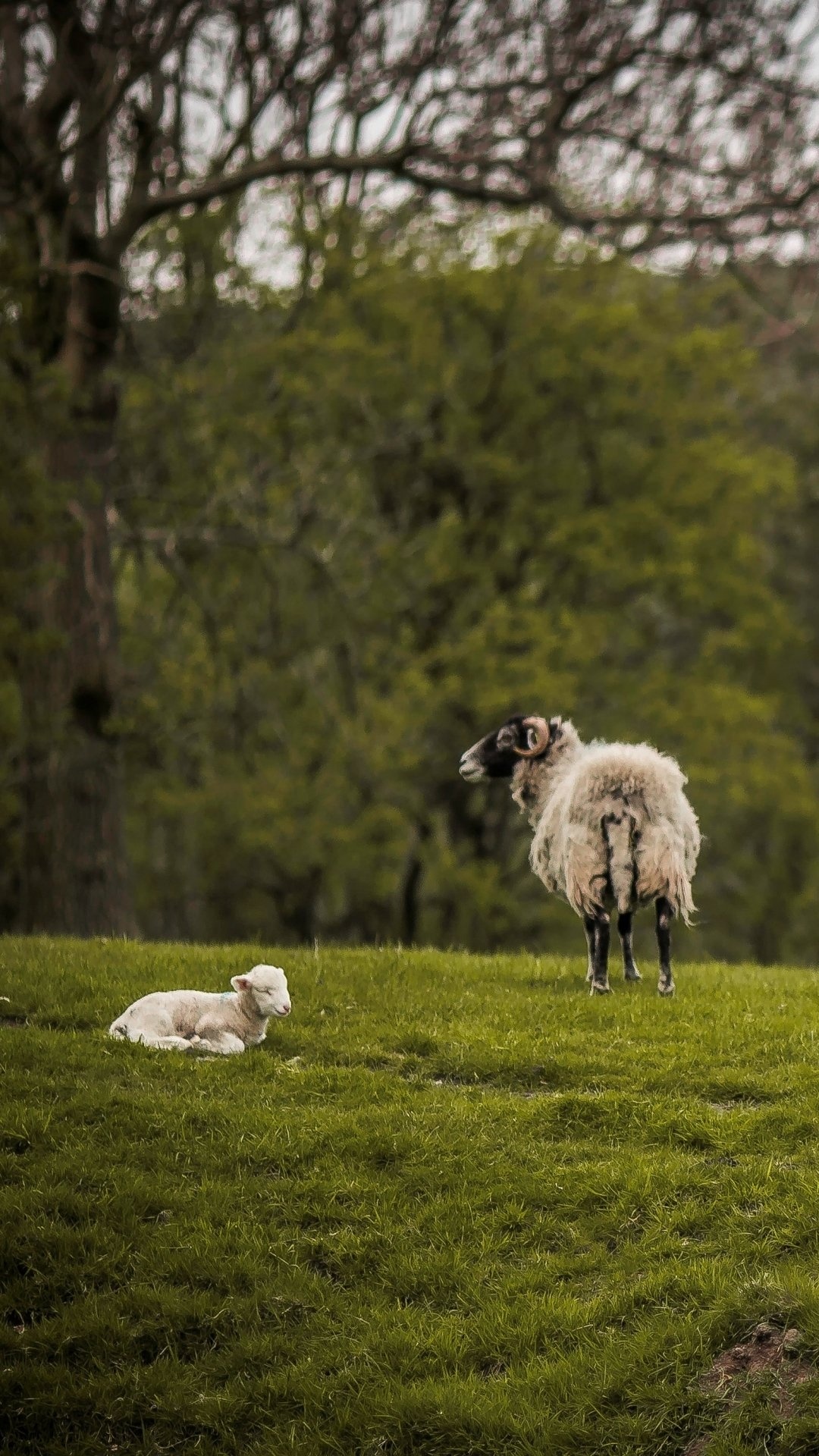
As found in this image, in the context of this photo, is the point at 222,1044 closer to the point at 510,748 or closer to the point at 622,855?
the point at 622,855

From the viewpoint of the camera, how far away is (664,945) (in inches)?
412

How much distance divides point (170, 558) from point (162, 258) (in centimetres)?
712

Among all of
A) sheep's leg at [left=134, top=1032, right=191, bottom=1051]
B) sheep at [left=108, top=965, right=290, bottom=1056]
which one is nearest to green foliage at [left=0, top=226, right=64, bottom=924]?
sheep at [left=108, top=965, right=290, bottom=1056]

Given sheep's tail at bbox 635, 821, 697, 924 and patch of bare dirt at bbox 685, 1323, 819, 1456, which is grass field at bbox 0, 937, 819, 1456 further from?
sheep's tail at bbox 635, 821, 697, 924

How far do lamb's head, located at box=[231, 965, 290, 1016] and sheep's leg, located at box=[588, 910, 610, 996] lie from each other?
2.53 meters

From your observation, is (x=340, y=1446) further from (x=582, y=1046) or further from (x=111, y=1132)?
(x=582, y=1046)

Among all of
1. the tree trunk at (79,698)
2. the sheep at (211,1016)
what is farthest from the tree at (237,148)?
the sheep at (211,1016)

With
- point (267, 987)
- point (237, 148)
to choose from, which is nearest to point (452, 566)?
point (237, 148)

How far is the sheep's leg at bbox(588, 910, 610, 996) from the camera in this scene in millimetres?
10781

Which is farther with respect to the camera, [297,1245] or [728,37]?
[728,37]

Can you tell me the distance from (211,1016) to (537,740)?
12.4ft

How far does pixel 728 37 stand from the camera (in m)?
15.3

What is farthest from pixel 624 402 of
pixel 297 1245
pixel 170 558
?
pixel 297 1245

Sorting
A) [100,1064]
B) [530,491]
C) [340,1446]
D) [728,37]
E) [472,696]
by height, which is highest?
[728,37]
